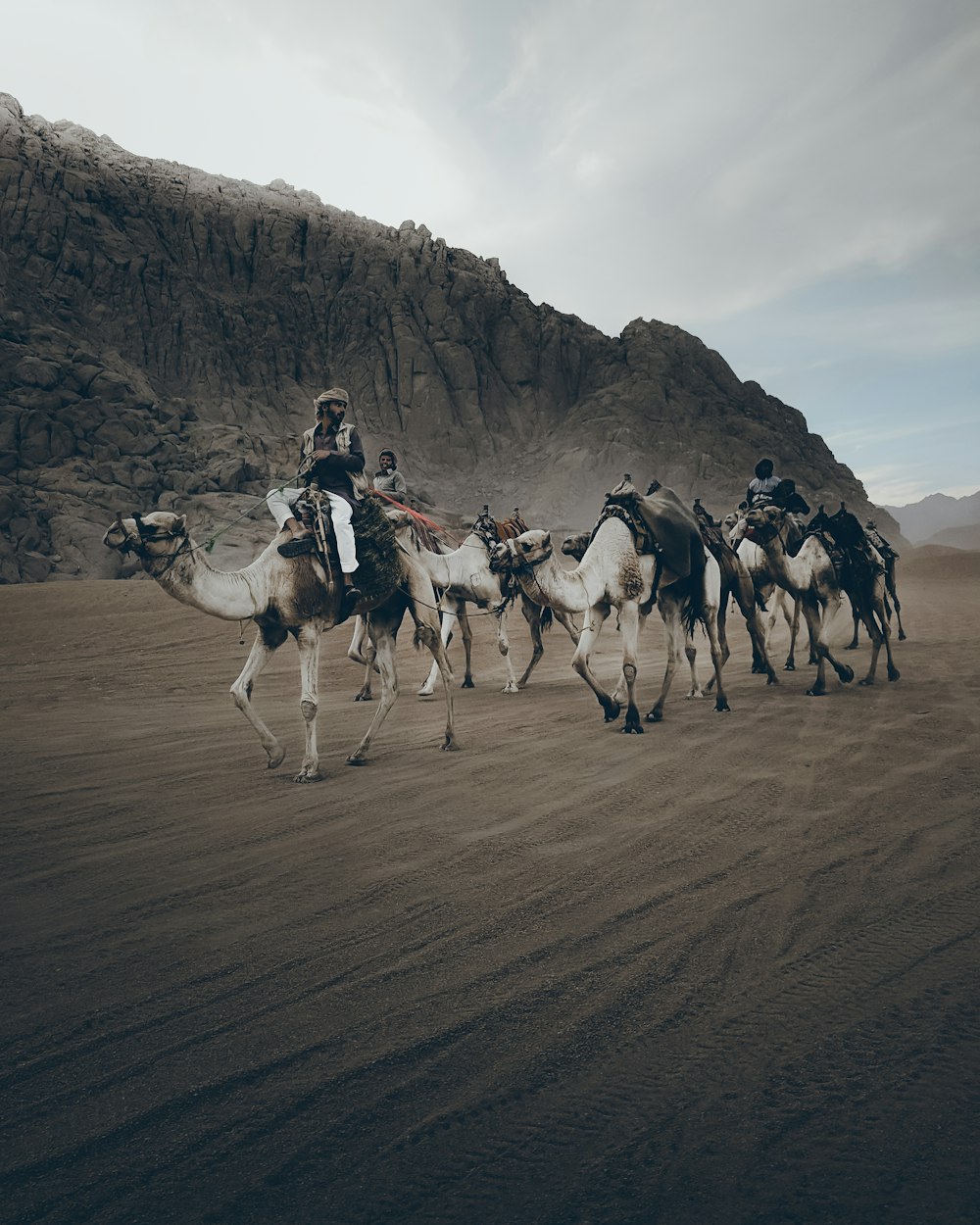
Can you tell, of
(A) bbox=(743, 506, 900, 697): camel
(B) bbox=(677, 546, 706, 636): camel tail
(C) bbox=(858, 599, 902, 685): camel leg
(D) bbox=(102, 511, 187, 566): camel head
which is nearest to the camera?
(D) bbox=(102, 511, 187, 566): camel head

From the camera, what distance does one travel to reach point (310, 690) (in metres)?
6.74

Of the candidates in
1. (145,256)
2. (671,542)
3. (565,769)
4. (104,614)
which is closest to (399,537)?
(671,542)

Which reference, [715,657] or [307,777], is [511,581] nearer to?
[715,657]

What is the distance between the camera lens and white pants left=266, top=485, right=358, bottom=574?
266 inches

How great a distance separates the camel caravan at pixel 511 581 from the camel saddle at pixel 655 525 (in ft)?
0.05

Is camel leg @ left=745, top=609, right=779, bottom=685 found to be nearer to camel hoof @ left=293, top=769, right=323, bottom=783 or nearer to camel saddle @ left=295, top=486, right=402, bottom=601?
camel saddle @ left=295, top=486, right=402, bottom=601

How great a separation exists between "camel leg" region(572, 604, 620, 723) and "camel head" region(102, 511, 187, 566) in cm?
397

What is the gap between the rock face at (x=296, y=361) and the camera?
4847 centimetres

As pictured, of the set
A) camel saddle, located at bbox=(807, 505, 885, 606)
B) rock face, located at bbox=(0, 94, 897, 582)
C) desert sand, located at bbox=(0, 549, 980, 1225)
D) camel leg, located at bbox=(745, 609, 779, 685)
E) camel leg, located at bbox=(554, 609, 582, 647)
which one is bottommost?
desert sand, located at bbox=(0, 549, 980, 1225)

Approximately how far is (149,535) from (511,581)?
5.43 metres

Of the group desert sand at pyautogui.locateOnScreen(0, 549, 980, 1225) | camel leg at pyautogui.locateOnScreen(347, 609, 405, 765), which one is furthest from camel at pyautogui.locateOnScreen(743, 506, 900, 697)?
camel leg at pyautogui.locateOnScreen(347, 609, 405, 765)

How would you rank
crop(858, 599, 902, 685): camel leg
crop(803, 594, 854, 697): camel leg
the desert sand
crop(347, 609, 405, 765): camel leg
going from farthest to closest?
crop(858, 599, 902, 685): camel leg, crop(803, 594, 854, 697): camel leg, crop(347, 609, 405, 765): camel leg, the desert sand

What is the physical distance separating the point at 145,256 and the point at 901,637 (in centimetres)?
6529

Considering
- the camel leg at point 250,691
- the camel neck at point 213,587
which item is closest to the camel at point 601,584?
the camel leg at point 250,691
